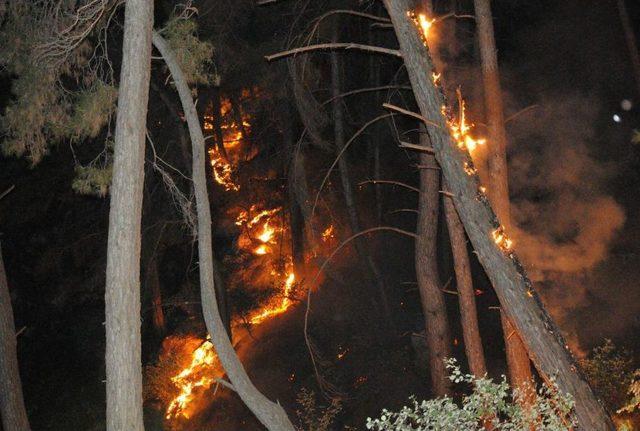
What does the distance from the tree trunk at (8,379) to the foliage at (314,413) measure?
574 centimetres

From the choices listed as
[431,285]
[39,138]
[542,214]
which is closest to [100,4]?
[39,138]

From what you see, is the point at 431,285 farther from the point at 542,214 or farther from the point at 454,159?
the point at 542,214

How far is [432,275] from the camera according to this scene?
9.38 metres

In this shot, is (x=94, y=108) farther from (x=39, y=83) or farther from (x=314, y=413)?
(x=314, y=413)

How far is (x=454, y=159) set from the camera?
21.2ft

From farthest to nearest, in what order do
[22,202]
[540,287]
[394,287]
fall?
[394,287] < [22,202] < [540,287]

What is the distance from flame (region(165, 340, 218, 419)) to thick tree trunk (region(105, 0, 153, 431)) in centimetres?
835

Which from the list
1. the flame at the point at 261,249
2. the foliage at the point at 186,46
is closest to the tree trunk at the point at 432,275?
the foliage at the point at 186,46

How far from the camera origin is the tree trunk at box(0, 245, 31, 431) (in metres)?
8.05

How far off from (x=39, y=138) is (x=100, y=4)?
2.57 meters

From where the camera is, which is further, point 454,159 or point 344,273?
point 344,273

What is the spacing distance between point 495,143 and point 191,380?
11.2 meters

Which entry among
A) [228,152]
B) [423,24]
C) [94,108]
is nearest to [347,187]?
[228,152]

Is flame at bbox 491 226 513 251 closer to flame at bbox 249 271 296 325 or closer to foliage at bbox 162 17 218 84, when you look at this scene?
foliage at bbox 162 17 218 84
